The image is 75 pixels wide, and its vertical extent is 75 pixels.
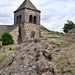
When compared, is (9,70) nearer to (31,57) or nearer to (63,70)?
(31,57)

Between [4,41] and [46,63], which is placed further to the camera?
[4,41]

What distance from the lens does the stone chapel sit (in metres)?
24.5

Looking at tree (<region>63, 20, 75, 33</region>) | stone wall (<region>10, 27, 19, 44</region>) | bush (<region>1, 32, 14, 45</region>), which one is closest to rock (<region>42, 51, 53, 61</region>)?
bush (<region>1, 32, 14, 45</region>)

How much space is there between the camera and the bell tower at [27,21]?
24500 millimetres

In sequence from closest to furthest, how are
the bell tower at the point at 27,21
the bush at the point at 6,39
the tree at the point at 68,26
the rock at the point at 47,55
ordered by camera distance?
the rock at the point at 47,55 → the bush at the point at 6,39 → the bell tower at the point at 27,21 → the tree at the point at 68,26

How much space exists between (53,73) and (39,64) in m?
1.04

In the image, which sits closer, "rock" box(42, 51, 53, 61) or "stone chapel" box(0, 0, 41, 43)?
"rock" box(42, 51, 53, 61)

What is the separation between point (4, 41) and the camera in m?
23.2

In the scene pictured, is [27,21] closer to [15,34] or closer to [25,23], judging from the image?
[25,23]

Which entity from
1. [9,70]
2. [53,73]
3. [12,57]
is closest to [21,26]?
[12,57]

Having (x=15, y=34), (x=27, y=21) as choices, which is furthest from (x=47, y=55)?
(x=15, y=34)

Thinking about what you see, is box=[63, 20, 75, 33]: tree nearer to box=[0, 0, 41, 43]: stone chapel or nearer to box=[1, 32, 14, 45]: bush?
box=[0, 0, 41, 43]: stone chapel

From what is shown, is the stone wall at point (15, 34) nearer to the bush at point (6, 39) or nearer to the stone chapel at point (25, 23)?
the stone chapel at point (25, 23)

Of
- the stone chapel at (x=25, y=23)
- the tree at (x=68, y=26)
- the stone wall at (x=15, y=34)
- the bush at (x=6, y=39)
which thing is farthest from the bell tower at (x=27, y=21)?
the tree at (x=68, y=26)
